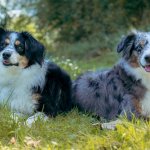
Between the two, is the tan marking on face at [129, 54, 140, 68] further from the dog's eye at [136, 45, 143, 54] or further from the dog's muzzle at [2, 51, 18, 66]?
the dog's muzzle at [2, 51, 18, 66]

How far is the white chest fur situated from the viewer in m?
6.91

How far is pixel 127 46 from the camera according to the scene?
676 centimetres

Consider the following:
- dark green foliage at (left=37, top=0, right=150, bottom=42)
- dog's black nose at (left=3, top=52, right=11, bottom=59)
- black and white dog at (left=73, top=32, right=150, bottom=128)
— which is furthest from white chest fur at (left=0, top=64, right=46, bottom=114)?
dark green foliage at (left=37, top=0, right=150, bottom=42)

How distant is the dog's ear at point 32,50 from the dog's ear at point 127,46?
1.13 metres

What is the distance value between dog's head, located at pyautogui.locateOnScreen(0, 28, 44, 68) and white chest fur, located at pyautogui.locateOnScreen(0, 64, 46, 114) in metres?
0.11

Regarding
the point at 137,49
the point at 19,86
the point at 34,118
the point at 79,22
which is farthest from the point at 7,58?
the point at 79,22

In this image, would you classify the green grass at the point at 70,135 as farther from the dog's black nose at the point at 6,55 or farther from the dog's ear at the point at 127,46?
the dog's ear at the point at 127,46

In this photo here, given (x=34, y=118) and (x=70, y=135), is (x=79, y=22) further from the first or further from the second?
(x=70, y=135)

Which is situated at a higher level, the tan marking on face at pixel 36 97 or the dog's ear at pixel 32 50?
the dog's ear at pixel 32 50

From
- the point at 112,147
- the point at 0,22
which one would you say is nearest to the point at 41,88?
the point at 112,147

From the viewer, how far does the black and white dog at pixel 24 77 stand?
6809 mm

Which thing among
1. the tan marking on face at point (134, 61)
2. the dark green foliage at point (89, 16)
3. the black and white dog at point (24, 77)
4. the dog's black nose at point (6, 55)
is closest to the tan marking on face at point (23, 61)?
the black and white dog at point (24, 77)

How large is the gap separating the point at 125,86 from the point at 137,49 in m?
0.54

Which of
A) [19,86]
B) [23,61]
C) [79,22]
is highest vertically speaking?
[79,22]
